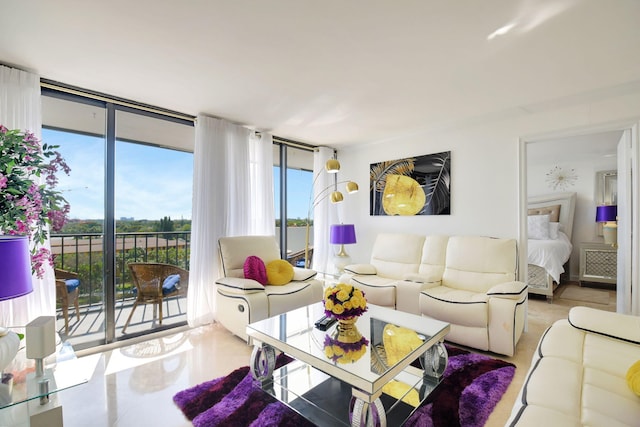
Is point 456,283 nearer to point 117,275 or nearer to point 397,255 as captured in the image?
point 397,255

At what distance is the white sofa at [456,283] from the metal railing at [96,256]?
2490mm

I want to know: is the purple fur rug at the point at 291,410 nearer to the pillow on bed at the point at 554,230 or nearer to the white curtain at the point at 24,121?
the white curtain at the point at 24,121

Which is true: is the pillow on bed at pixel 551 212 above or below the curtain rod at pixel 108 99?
below

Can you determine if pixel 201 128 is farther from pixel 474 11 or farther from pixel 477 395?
pixel 477 395

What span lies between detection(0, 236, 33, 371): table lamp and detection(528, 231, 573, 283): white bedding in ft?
17.6

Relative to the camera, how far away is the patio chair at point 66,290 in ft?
9.12

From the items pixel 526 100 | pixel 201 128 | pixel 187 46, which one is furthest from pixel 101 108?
pixel 526 100

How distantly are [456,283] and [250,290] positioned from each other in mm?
2264

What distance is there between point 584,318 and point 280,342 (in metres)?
1.95

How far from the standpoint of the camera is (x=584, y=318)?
1863 millimetres

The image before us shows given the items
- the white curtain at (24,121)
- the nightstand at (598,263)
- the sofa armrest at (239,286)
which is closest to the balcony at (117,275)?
the white curtain at (24,121)

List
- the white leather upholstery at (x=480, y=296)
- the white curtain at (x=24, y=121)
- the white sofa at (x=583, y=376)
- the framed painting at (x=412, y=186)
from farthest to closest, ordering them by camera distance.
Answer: the framed painting at (x=412, y=186)
the white leather upholstery at (x=480, y=296)
the white curtain at (x=24, y=121)
the white sofa at (x=583, y=376)

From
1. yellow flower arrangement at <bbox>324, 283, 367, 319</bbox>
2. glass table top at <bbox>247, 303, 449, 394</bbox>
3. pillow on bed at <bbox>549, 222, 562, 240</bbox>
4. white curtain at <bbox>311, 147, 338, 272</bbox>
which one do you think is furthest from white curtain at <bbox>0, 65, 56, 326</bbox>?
pillow on bed at <bbox>549, 222, 562, 240</bbox>

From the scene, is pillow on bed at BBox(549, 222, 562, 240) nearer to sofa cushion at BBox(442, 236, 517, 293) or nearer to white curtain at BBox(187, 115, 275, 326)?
sofa cushion at BBox(442, 236, 517, 293)
